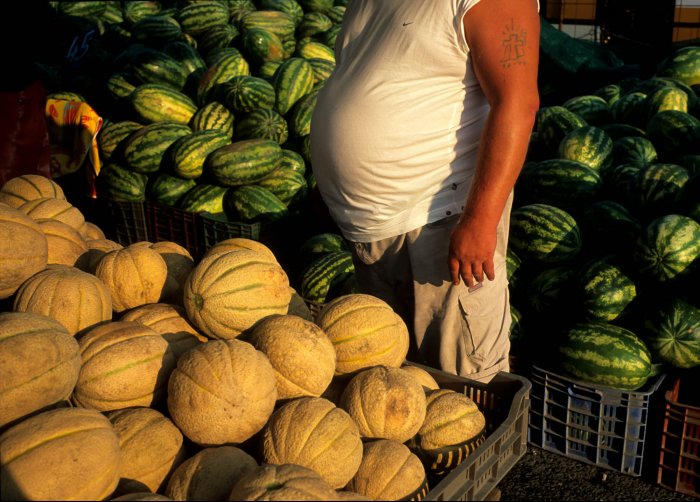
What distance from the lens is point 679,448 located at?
125 inches

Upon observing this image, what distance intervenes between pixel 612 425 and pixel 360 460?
2.00 meters

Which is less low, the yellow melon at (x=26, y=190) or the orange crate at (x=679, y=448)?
the yellow melon at (x=26, y=190)

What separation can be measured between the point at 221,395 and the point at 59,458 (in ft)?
1.39

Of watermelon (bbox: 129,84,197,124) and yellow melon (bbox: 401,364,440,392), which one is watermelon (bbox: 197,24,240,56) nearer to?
watermelon (bbox: 129,84,197,124)

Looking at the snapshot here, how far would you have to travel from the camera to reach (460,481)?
Result: 68.4 inches

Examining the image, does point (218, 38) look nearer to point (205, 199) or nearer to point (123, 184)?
point (123, 184)

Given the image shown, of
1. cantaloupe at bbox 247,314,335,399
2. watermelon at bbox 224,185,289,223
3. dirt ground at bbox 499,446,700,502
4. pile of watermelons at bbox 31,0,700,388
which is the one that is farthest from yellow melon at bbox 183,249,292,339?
watermelon at bbox 224,185,289,223

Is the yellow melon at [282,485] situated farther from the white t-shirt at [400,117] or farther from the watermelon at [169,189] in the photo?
the watermelon at [169,189]

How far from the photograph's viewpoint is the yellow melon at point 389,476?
175 cm

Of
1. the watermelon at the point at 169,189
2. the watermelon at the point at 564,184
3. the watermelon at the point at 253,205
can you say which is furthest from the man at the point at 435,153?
the watermelon at the point at 169,189

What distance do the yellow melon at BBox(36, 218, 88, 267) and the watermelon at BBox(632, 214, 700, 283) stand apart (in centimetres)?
287

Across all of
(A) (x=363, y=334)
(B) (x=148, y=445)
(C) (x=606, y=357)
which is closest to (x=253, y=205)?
(C) (x=606, y=357)

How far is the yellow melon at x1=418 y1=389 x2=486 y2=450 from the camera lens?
200 cm

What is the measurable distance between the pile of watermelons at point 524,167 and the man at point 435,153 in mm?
970
